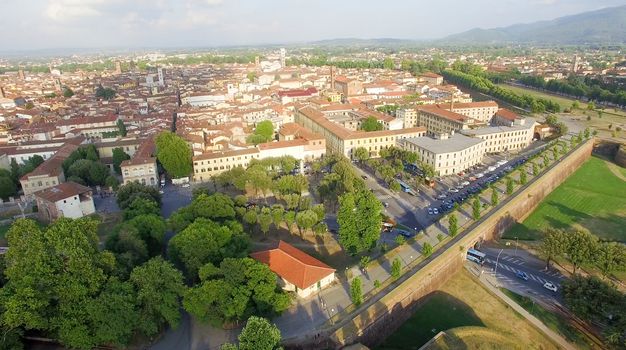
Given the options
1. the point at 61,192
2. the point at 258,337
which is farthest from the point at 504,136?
the point at 61,192

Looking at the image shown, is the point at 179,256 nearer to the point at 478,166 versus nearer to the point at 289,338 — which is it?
the point at 289,338

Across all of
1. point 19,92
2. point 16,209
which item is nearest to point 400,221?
point 16,209

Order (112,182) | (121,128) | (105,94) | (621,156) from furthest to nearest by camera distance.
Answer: (105,94) → (121,128) → (621,156) → (112,182)

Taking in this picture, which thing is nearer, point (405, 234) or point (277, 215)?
point (277, 215)

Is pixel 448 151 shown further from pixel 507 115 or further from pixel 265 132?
pixel 265 132

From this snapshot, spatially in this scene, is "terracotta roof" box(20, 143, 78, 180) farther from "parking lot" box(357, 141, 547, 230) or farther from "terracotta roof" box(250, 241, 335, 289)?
"parking lot" box(357, 141, 547, 230)

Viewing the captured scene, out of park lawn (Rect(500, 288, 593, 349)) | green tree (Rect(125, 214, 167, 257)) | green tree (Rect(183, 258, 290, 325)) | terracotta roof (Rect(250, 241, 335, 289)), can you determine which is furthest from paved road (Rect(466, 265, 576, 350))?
green tree (Rect(125, 214, 167, 257))
